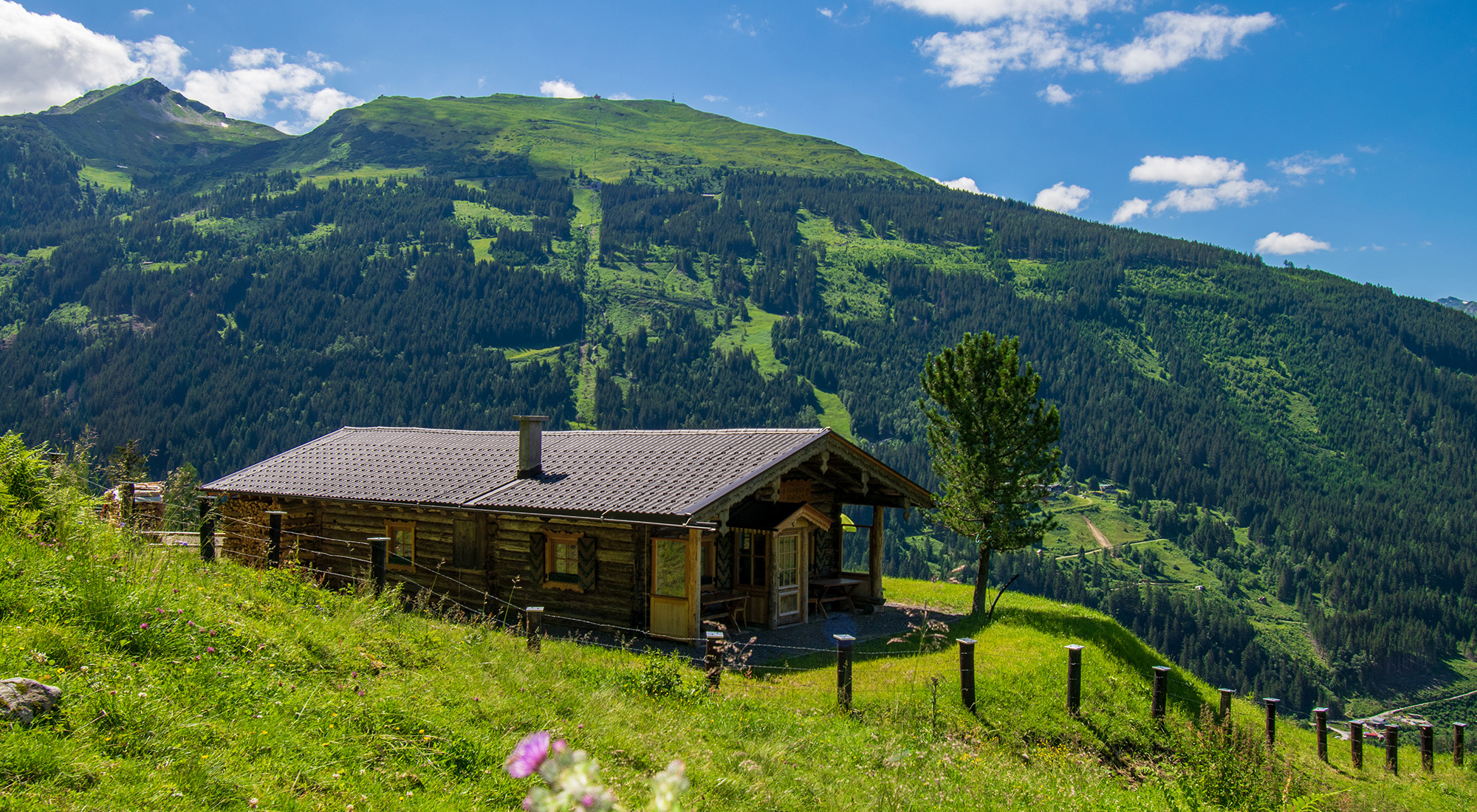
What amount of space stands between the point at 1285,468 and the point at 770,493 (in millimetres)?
213545

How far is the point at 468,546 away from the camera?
18.7m

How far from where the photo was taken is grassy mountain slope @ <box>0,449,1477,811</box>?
17.1 feet


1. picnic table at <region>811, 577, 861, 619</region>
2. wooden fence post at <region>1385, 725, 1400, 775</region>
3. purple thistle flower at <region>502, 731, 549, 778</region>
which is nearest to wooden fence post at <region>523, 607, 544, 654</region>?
purple thistle flower at <region>502, 731, 549, 778</region>

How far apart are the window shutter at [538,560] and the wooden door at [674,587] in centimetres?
270

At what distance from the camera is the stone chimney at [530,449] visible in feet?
64.6

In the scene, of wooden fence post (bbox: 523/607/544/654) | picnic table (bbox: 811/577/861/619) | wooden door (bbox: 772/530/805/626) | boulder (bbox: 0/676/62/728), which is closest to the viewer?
boulder (bbox: 0/676/62/728)

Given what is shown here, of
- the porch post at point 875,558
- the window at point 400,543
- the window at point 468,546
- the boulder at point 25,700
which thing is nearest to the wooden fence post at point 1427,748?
the porch post at point 875,558

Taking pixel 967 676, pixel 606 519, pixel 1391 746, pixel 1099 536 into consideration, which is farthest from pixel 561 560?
pixel 1099 536

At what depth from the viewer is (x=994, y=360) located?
1925 cm

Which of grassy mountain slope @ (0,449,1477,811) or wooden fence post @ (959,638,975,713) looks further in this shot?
wooden fence post @ (959,638,975,713)

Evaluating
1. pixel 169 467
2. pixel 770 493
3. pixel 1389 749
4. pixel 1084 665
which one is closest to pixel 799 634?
pixel 770 493

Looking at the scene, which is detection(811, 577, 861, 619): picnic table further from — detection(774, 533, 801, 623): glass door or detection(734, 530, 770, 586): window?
detection(734, 530, 770, 586): window

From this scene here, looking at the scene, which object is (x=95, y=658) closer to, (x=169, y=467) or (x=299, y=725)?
(x=299, y=725)

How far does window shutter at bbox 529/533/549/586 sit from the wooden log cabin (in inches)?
1.4
